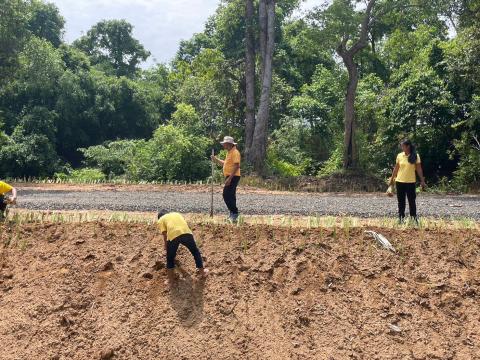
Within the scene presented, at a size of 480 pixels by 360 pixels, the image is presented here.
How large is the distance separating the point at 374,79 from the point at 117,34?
25.0 meters

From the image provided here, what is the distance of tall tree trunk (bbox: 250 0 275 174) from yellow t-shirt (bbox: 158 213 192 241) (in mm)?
12148

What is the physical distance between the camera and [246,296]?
24.4 feet

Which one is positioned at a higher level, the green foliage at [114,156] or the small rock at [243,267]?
the green foliage at [114,156]

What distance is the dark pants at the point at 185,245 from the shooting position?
7.39 metres

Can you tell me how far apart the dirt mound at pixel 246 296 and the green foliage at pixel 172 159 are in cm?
1113

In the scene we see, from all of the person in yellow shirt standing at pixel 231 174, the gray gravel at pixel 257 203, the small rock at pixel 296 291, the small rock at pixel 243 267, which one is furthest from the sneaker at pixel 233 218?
the small rock at pixel 296 291

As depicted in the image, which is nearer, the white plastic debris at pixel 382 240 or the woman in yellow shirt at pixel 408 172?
the white plastic debris at pixel 382 240

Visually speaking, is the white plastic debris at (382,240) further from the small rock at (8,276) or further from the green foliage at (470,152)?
the green foliage at (470,152)

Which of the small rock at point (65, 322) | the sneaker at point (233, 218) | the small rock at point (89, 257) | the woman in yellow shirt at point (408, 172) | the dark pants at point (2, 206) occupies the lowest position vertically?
the small rock at point (65, 322)

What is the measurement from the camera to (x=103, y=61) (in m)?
44.0

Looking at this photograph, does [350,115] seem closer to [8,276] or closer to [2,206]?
[2,206]

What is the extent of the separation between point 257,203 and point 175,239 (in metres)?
5.44

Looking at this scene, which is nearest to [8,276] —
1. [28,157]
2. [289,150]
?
[28,157]

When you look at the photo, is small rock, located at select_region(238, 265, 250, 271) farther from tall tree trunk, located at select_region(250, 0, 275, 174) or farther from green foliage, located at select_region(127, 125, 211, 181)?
green foliage, located at select_region(127, 125, 211, 181)
